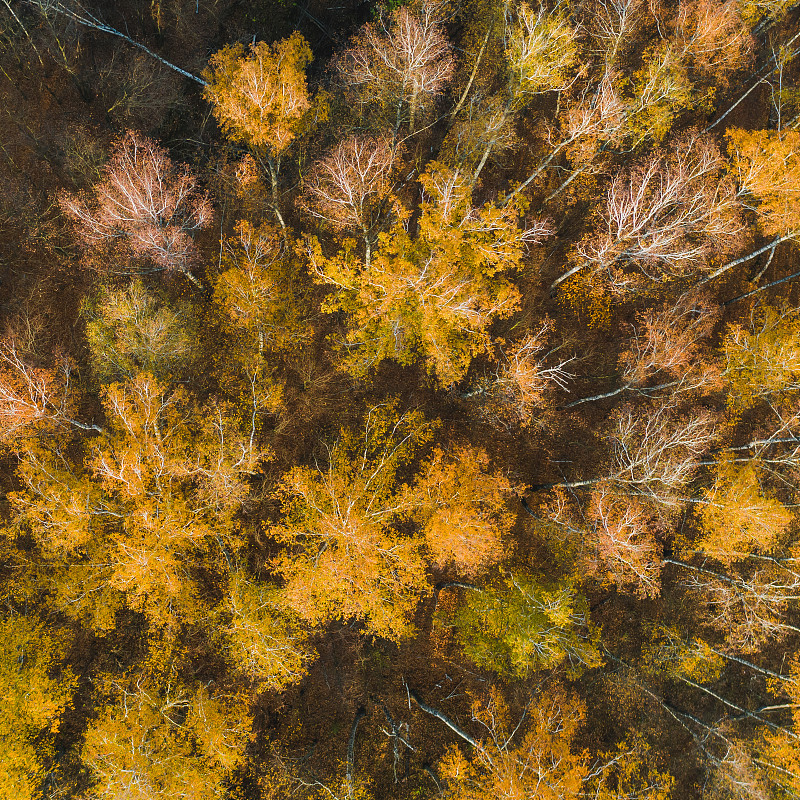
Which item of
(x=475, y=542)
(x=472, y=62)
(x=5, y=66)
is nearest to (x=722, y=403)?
(x=475, y=542)

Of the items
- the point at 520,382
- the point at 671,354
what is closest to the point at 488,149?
the point at 520,382

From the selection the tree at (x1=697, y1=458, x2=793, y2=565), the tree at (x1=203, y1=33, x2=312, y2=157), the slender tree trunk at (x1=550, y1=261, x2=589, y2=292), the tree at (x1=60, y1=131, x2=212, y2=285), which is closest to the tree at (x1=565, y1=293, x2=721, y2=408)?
the slender tree trunk at (x1=550, y1=261, x2=589, y2=292)

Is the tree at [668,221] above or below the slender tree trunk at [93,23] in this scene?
below

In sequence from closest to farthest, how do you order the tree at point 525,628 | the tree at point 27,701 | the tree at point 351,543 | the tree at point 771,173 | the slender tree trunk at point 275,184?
the tree at point 27,701, the tree at point 351,543, the tree at point 525,628, the tree at point 771,173, the slender tree trunk at point 275,184

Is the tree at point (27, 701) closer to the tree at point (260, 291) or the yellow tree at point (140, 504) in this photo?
the yellow tree at point (140, 504)

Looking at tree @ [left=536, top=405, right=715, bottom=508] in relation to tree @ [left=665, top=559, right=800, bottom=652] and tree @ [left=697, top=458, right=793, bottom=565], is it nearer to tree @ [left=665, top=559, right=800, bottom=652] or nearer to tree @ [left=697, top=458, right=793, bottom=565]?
tree @ [left=697, top=458, right=793, bottom=565]

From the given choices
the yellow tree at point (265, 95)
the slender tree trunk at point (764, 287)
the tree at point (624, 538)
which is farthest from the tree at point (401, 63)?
the tree at point (624, 538)
